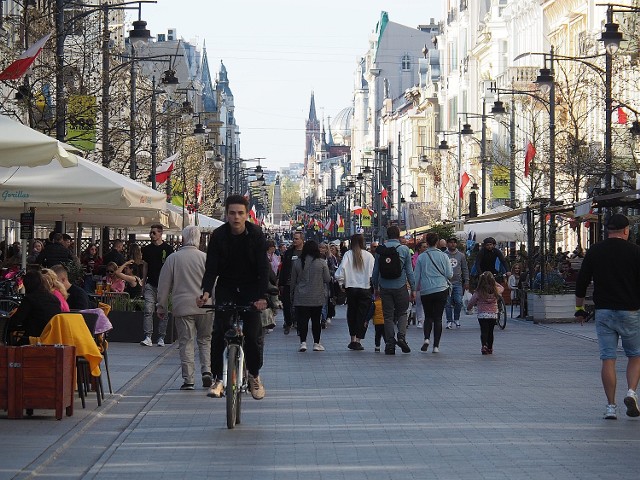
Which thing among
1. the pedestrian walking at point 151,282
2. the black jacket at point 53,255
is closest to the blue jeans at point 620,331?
the pedestrian walking at point 151,282

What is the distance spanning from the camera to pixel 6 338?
14.3 meters

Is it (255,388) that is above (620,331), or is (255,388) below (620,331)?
below

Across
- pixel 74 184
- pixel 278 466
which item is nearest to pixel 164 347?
pixel 74 184

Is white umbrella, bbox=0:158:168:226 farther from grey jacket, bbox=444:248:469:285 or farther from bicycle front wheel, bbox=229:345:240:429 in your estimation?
grey jacket, bbox=444:248:469:285

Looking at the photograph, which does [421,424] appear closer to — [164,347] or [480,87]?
[164,347]

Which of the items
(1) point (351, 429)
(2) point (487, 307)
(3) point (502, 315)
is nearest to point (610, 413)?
(1) point (351, 429)

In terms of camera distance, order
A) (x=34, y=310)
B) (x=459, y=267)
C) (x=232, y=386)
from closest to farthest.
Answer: (x=232, y=386) < (x=34, y=310) < (x=459, y=267)

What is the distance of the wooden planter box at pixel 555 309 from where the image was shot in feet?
105

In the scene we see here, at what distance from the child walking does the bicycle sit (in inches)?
369

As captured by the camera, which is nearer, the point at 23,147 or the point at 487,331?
the point at 23,147

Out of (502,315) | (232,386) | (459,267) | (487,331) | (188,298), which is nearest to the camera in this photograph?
(232,386)

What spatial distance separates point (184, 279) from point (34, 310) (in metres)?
2.37

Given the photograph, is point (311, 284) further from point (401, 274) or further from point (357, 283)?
point (401, 274)

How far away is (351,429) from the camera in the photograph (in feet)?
40.9
